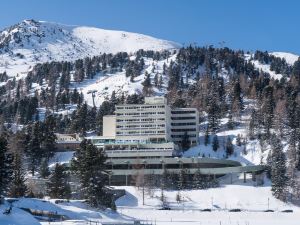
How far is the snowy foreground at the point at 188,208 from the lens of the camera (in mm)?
63344

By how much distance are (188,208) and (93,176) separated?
26.6 m

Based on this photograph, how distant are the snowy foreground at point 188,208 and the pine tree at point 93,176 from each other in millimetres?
2065

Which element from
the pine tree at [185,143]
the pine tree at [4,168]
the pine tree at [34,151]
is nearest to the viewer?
the pine tree at [4,168]

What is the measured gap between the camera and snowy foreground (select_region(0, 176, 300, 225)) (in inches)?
2494

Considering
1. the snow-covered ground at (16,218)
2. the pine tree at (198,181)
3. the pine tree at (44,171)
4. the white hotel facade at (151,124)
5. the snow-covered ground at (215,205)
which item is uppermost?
the white hotel facade at (151,124)

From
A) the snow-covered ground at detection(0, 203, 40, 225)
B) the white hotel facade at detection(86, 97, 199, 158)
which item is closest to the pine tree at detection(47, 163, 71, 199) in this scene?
the snow-covered ground at detection(0, 203, 40, 225)

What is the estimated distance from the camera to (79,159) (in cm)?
8156

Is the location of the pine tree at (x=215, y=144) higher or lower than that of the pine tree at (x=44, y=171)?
higher

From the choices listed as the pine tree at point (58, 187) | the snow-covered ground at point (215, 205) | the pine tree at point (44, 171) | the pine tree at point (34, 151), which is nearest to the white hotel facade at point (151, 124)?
the pine tree at point (34, 151)

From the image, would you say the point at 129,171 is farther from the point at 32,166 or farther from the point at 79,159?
the point at 79,159

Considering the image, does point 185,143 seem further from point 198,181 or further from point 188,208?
point 188,208

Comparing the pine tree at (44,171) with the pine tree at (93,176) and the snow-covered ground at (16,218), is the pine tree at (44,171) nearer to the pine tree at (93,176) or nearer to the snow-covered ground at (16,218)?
the pine tree at (93,176)

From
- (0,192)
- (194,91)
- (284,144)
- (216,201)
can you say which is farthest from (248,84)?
(0,192)

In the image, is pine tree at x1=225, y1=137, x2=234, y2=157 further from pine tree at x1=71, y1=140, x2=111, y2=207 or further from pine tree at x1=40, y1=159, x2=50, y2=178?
pine tree at x1=71, y1=140, x2=111, y2=207
